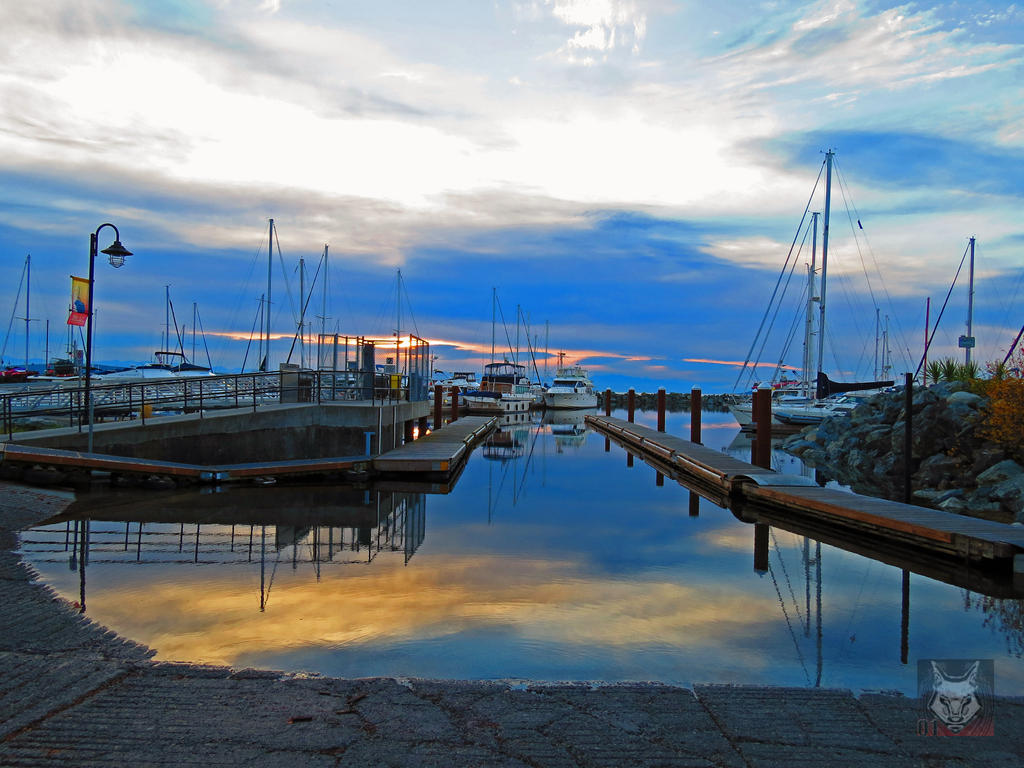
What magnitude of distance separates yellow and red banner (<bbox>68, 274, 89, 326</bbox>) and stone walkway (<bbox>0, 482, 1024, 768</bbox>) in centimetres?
1580

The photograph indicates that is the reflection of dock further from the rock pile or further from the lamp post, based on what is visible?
the lamp post

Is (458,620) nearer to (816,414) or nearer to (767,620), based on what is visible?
(767,620)

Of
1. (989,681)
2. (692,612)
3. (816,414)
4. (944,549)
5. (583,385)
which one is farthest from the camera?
(583,385)

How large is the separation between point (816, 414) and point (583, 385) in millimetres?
36483

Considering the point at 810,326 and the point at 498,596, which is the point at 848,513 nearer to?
the point at 498,596

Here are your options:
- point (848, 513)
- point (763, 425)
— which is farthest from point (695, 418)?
point (848, 513)

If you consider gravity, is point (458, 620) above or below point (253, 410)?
below

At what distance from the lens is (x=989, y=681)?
24.2 feet

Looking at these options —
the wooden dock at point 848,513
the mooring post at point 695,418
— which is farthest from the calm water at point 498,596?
the mooring post at point 695,418

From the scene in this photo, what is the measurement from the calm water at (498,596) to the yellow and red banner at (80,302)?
610 centimetres

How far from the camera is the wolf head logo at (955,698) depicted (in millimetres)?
5633

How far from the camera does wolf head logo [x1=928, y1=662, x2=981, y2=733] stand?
18.5ft

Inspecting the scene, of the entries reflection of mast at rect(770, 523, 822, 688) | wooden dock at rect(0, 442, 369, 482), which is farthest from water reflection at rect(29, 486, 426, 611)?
reflection of mast at rect(770, 523, 822, 688)

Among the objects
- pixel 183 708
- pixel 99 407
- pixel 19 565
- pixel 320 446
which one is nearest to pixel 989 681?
pixel 183 708
